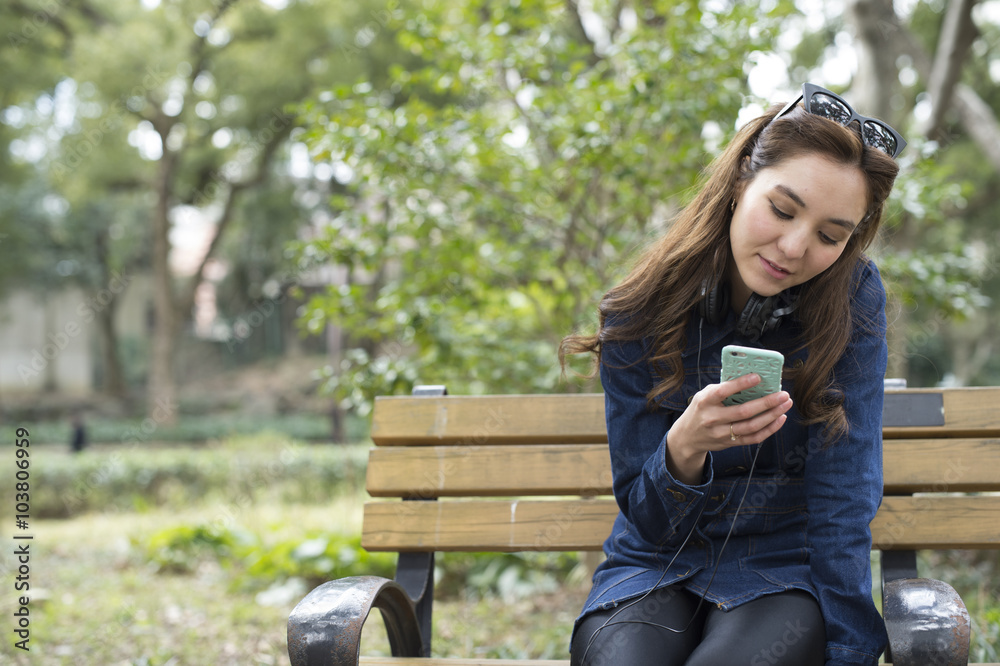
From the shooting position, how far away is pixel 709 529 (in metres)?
1.67

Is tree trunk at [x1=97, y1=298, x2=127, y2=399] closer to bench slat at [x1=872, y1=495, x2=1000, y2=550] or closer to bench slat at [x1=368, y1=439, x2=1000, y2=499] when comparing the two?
bench slat at [x1=368, y1=439, x2=1000, y2=499]

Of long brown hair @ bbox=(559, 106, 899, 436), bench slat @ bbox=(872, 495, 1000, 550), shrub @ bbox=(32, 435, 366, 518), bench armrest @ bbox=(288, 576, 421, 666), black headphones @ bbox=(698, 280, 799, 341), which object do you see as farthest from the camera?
shrub @ bbox=(32, 435, 366, 518)

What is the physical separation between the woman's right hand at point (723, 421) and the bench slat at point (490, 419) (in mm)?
636

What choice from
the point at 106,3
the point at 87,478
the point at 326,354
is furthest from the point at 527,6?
the point at 326,354

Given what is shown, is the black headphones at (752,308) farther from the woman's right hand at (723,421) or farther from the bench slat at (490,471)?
the bench slat at (490,471)

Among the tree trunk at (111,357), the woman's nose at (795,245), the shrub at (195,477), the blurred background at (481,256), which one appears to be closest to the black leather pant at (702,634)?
the woman's nose at (795,245)

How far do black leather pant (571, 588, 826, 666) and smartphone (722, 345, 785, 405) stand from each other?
0.47m

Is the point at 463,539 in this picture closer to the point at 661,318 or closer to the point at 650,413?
the point at 650,413

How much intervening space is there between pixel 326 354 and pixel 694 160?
74.6ft

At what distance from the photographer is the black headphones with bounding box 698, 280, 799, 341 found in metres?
1.63

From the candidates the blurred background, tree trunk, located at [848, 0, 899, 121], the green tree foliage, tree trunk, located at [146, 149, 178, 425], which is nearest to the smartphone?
the blurred background

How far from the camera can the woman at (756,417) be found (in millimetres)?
1481

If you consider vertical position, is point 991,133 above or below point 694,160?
above

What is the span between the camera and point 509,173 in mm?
3510
